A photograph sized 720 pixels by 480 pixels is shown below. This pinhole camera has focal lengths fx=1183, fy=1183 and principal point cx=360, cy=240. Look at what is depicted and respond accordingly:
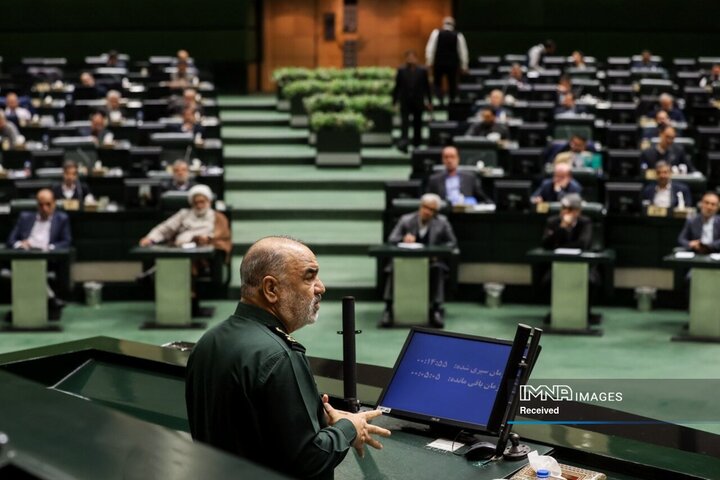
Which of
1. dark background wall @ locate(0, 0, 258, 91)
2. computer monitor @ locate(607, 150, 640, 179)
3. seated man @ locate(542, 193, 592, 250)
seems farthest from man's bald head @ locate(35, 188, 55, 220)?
dark background wall @ locate(0, 0, 258, 91)

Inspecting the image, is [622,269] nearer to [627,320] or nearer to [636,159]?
[627,320]

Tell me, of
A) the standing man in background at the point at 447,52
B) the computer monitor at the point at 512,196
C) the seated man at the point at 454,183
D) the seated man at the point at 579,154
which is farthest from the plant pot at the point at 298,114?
the computer monitor at the point at 512,196

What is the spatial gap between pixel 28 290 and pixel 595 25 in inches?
672

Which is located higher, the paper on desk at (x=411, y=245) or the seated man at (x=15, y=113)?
the seated man at (x=15, y=113)

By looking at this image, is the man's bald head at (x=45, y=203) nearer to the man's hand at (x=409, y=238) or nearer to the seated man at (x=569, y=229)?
the man's hand at (x=409, y=238)

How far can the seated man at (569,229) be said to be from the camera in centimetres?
1073

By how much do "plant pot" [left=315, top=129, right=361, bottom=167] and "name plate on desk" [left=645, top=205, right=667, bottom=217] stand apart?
575 centimetres

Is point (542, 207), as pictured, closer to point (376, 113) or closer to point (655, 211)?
point (655, 211)

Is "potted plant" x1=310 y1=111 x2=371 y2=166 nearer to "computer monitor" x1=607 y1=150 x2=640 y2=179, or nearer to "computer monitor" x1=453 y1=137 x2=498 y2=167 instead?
"computer monitor" x1=453 y1=137 x2=498 y2=167

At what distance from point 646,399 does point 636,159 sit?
9635 mm

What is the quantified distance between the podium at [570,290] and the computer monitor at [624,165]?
2.88 m

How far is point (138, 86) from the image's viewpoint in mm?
20297

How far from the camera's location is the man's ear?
3.07m


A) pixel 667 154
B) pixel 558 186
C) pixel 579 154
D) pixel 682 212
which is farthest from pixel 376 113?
pixel 682 212
